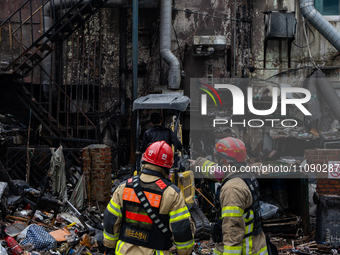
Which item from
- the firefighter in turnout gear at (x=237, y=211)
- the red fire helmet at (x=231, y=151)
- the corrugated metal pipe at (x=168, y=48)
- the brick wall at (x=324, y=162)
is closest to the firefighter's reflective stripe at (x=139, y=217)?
the firefighter in turnout gear at (x=237, y=211)

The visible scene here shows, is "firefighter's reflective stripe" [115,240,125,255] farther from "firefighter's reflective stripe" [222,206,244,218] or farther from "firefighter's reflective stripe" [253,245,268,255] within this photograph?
"firefighter's reflective stripe" [253,245,268,255]

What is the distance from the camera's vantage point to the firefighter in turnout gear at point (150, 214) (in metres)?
2.70

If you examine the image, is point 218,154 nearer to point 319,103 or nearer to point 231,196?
point 231,196

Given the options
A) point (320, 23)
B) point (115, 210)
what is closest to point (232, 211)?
point (115, 210)

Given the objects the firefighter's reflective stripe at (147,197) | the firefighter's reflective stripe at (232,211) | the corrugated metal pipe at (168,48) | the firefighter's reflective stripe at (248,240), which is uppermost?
the corrugated metal pipe at (168,48)

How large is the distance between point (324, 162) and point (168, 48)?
20.9 feet

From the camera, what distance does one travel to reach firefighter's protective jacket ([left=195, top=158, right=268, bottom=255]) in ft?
8.99

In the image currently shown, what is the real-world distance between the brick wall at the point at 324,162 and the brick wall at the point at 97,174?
4.38 metres

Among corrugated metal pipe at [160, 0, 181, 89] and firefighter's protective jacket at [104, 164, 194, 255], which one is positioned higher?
corrugated metal pipe at [160, 0, 181, 89]

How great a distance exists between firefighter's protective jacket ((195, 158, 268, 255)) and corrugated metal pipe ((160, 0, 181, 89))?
25.7ft

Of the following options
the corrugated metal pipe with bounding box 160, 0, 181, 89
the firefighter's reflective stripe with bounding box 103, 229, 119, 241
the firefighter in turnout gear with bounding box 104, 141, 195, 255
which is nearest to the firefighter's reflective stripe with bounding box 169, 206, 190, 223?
the firefighter in turnout gear with bounding box 104, 141, 195, 255

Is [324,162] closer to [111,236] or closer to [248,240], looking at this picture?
[248,240]

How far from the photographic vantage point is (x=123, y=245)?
2809 mm

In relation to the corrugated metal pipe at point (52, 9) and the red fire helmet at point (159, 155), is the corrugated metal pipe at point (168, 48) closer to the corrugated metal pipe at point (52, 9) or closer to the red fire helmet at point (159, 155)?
the corrugated metal pipe at point (52, 9)
